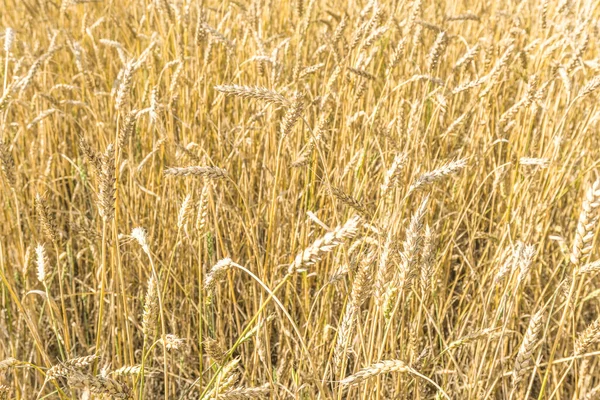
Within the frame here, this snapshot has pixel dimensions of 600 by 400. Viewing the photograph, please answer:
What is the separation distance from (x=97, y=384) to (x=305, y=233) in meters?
0.86

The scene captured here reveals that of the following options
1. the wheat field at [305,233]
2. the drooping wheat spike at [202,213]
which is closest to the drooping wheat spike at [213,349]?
the wheat field at [305,233]

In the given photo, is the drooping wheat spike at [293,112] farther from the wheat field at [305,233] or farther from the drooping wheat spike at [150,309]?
the drooping wheat spike at [150,309]

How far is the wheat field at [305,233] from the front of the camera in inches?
37.5

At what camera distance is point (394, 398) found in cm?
112

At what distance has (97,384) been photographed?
0.70 meters

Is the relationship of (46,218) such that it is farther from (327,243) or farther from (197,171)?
(327,243)

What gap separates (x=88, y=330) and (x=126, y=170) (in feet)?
1.69

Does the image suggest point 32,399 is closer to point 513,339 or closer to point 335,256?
point 335,256

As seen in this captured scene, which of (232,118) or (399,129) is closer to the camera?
(399,129)

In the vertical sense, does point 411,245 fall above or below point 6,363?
above

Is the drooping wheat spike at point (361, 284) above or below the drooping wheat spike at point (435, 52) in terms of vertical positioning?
below

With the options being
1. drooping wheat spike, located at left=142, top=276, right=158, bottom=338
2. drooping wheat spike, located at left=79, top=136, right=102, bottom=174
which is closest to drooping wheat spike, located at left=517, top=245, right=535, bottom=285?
drooping wheat spike, located at left=142, top=276, right=158, bottom=338

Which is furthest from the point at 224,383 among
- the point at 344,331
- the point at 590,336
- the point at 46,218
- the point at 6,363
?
the point at 590,336

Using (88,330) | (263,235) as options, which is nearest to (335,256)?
(263,235)
